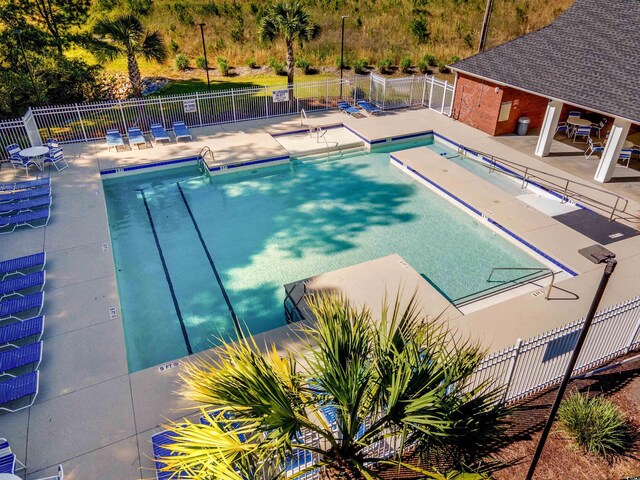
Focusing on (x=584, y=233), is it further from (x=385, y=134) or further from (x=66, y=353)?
(x=66, y=353)

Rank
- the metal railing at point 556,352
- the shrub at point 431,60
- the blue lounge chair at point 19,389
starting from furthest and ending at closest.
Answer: the shrub at point 431,60
the blue lounge chair at point 19,389
the metal railing at point 556,352

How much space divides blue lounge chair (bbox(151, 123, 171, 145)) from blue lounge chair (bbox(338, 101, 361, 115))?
8.65 meters

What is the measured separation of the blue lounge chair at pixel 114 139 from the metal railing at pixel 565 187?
1463 cm

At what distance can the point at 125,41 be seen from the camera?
66.1 feet

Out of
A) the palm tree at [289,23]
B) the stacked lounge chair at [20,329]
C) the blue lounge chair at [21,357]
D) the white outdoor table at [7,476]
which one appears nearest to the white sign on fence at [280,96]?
the palm tree at [289,23]

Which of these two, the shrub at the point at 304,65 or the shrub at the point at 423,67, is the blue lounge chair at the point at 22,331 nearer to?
the shrub at the point at 304,65

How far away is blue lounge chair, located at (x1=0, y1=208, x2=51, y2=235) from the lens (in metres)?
13.5

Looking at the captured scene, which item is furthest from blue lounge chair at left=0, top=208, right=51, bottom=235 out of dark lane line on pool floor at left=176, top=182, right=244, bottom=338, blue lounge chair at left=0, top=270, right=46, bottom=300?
dark lane line on pool floor at left=176, top=182, right=244, bottom=338

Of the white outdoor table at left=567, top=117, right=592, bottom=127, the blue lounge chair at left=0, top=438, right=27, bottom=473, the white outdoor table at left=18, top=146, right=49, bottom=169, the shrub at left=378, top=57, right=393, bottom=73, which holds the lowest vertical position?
the blue lounge chair at left=0, top=438, right=27, bottom=473

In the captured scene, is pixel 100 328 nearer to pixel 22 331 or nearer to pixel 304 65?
pixel 22 331

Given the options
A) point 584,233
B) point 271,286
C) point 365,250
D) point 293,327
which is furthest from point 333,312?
point 584,233

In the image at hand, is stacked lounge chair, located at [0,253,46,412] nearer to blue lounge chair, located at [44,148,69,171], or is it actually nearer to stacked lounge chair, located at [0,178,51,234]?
stacked lounge chair, located at [0,178,51,234]

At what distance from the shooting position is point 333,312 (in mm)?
5750

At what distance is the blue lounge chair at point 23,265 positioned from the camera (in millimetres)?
11449
